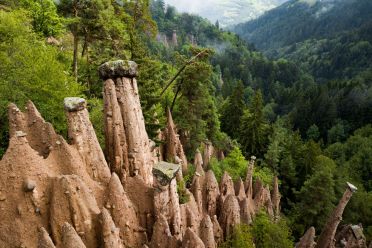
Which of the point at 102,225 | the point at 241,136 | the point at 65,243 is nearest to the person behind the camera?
the point at 65,243

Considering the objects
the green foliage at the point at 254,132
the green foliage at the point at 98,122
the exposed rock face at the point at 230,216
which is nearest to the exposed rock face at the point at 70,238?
the green foliage at the point at 98,122

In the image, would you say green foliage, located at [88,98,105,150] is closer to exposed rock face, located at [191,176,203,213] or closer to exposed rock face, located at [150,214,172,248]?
exposed rock face, located at [191,176,203,213]

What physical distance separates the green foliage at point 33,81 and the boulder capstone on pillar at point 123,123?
559 centimetres

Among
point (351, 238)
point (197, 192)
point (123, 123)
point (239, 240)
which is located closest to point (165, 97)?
point (197, 192)

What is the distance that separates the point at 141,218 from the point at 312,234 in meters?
17.3

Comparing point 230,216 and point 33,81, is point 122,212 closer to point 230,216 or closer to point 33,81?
point 230,216

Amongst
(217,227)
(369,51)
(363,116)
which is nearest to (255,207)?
(217,227)

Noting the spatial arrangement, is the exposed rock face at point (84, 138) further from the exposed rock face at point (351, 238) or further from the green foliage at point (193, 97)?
the exposed rock face at point (351, 238)

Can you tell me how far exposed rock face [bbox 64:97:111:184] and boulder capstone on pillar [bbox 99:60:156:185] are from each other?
1634 millimetres

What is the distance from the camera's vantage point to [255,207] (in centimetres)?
2889

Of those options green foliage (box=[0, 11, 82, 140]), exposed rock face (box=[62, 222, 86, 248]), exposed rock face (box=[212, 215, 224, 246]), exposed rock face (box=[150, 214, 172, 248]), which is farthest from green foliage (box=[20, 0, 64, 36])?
exposed rock face (box=[62, 222, 86, 248])

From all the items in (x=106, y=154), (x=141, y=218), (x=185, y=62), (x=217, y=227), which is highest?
(x=185, y=62)

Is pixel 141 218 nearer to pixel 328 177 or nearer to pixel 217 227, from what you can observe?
pixel 217 227

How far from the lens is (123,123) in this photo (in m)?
16.7
